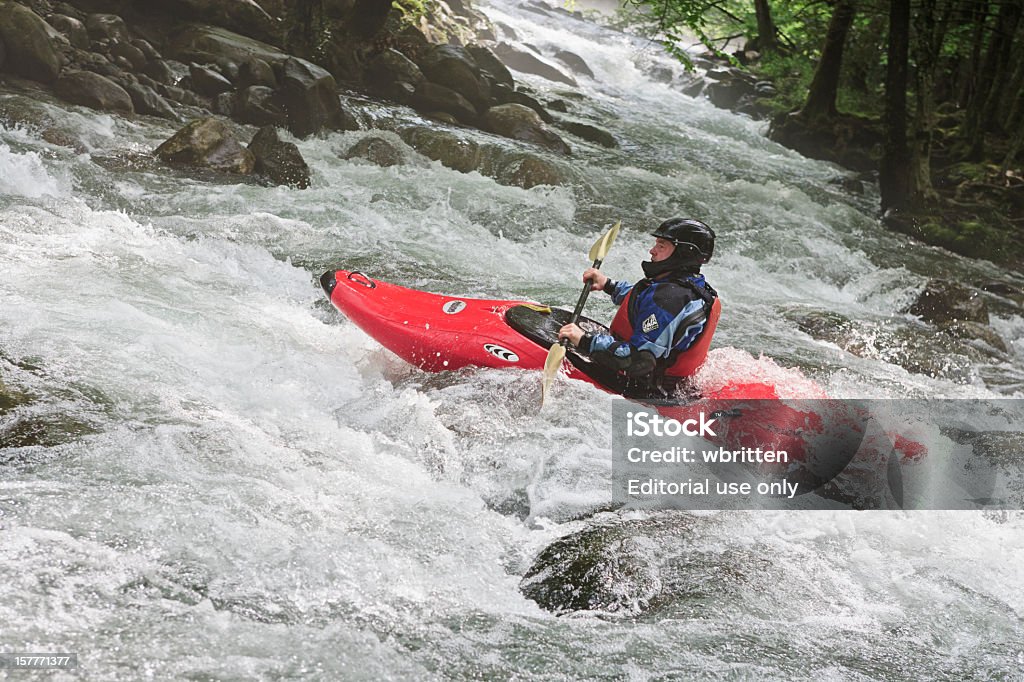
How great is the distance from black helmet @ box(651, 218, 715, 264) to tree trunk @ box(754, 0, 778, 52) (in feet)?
39.4

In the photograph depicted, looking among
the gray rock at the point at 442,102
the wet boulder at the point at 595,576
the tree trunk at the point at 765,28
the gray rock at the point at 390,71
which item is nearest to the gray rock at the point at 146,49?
the gray rock at the point at 390,71

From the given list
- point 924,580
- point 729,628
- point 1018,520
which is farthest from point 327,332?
point 1018,520

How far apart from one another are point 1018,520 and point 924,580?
1.04 metres

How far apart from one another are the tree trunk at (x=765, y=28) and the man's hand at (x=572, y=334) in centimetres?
1232

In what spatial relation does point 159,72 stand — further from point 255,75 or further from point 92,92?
point 92,92

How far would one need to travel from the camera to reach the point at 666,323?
155 inches

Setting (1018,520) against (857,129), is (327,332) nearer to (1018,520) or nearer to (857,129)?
(1018,520)

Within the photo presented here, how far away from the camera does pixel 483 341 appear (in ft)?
14.9

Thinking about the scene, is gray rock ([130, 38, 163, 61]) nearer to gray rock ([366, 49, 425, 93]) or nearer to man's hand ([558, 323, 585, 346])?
gray rock ([366, 49, 425, 93])

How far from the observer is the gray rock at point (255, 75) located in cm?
990

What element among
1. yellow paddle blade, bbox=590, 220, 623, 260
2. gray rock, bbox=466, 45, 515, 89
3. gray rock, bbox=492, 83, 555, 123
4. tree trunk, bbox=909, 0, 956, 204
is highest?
tree trunk, bbox=909, 0, 956, 204

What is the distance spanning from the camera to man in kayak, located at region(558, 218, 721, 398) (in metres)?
3.94

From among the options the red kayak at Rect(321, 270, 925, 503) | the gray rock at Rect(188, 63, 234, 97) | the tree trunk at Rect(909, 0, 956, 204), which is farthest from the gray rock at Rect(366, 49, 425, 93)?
the red kayak at Rect(321, 270, 925, 503)

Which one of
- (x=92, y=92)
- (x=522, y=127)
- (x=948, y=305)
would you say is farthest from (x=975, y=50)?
(x=92, y=92)
